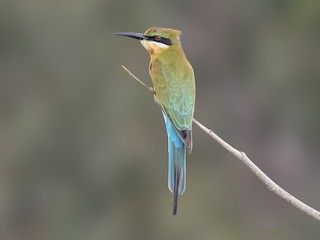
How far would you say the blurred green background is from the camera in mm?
6395

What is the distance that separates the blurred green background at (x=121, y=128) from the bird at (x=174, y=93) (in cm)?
304

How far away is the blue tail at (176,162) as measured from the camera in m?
2.71

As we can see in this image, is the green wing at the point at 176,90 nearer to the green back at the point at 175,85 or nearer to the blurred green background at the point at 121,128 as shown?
the green back at the point at 175,85

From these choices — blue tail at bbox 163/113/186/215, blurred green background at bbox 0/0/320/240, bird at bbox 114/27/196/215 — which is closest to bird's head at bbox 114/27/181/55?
bird at bbox 114/27/196/215

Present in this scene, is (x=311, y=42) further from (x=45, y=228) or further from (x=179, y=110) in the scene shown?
(x=179, y=110)

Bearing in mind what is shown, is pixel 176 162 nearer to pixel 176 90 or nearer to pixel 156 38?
pixel 176 90

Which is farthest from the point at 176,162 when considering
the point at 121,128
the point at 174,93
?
the point at 121,128

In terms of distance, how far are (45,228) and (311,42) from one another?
215 centimetres

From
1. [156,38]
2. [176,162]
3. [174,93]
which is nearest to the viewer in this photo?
[176,162]

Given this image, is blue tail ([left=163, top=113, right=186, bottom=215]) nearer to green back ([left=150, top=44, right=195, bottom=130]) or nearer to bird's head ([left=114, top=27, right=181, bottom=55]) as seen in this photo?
green back ([left=150, top=44, right=195, bottom=130])

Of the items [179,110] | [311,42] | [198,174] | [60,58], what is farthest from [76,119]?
[179,110]

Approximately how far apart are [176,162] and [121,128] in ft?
12.5

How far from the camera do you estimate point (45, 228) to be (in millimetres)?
6680

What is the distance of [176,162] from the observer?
9.12ft
